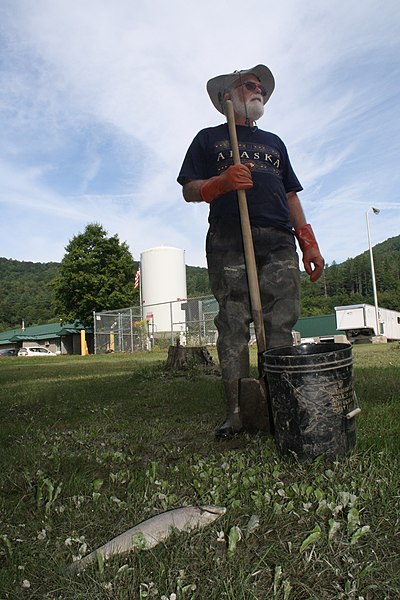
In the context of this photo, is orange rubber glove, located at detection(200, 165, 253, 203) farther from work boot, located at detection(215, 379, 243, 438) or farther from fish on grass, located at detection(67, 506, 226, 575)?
fish on grass, located at detection(67, 506, 226, 575)

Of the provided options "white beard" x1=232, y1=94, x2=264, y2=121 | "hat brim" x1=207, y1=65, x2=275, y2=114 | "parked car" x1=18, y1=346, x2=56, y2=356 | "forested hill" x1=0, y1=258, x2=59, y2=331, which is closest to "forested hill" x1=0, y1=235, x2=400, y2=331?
"forested hill" x1=0, y1=258, x2=59, y2=331

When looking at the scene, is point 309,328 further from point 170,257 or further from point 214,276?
point 214,276

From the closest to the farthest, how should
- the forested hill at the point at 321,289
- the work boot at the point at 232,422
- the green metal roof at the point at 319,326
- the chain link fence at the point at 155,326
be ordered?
the work boot at the point at 232,422 < the chain link fence at the point at 155,326 < the green metal roof at the point at 319,326 < the forested hill at the point at 321,289

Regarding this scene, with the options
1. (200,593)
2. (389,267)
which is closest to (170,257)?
(200,593)

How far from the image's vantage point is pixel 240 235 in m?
3.30

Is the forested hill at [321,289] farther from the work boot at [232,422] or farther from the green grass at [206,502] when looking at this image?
the green grass at [206,502]

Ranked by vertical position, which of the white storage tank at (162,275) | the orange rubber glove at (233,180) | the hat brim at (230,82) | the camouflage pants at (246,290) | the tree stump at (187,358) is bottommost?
the tree stump at (187,358)

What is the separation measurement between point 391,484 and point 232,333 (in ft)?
5.10

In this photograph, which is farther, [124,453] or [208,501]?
[124,453]

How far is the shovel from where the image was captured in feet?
9.25

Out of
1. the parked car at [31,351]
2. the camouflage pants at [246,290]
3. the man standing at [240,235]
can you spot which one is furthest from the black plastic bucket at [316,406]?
the parked car at [31,351]

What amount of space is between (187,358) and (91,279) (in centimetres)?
3069

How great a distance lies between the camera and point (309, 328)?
47.8 metres

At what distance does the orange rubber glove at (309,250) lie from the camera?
3.50m
